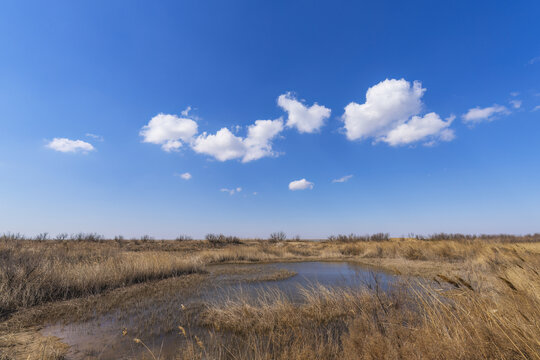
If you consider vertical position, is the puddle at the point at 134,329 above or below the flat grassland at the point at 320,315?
below

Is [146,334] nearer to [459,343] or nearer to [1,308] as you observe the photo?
[1,308]

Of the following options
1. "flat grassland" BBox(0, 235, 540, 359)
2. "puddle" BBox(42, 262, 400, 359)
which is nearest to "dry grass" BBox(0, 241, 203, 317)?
"flat grassland" BBox(0, 235, 540, 359)

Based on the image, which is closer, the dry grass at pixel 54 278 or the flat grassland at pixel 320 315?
the flat grassland at pixel 320 315

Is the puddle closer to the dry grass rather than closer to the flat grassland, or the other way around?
the flat grassland

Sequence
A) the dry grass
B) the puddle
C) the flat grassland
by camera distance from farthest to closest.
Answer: the dry grass → the puddle → the flat grassland

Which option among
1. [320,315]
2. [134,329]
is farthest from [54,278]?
[320,315]

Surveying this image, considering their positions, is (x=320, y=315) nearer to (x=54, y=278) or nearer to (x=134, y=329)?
(x=134, y=329)

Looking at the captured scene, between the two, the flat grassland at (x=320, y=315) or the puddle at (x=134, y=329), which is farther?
the puddle at (x=134, y=329)

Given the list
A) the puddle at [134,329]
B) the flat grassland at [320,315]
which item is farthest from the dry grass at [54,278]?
the puddle at [134,329]

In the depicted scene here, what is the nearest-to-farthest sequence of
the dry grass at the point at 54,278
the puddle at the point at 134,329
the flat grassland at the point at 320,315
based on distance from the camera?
the flat grassland at the point at 320,315, the puddle at the point at 134,329, the dry grass at the point at 54,278

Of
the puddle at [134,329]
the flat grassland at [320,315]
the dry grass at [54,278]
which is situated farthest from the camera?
the dry grass at [54,278]

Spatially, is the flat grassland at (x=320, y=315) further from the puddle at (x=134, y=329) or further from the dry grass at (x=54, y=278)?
the puddle at (x=134, y=329)

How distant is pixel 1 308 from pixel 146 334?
5.90 meters

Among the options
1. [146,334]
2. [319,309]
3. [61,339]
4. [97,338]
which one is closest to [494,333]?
[319,309]
